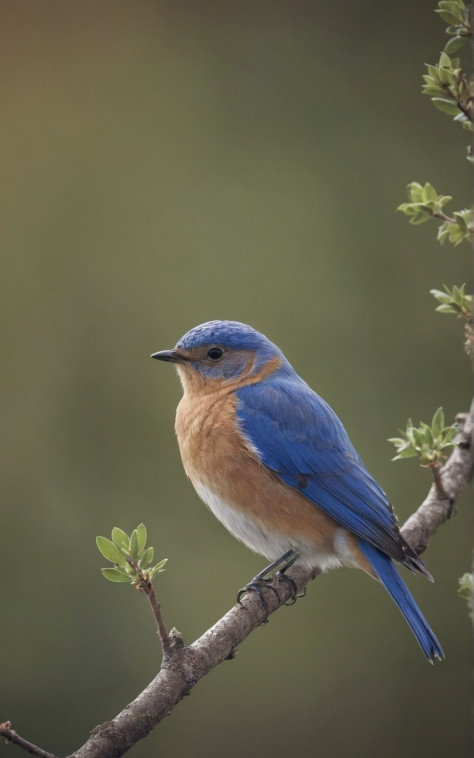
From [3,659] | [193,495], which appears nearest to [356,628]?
[193,495]

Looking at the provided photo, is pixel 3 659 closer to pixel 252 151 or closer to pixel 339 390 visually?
pixel 339 390

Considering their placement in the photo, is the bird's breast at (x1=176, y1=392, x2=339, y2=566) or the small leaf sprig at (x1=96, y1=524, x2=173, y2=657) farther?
the bird's breast at (x1=176, y1=392, x2=339, y2=566)

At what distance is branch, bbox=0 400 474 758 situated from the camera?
1.90 meters

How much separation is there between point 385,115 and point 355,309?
1428 mm

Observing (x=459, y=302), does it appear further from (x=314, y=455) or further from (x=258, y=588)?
(x=258, y=588)

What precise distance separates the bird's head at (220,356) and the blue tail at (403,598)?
2.71 feet

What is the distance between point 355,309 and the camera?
580 centimetres

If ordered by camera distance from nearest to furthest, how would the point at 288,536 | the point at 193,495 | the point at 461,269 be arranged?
1. the point at 288,536
2. the point at 193,495
3. the point at 461,269

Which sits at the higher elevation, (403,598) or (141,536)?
(141,536)

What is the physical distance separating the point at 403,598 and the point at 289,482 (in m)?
0.57

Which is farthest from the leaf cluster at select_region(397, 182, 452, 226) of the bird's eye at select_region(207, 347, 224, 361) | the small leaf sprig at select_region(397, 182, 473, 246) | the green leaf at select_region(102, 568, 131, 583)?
the bird's eye at select_region(207, 347, 224, 361)

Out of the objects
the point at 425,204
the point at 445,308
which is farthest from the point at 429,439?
the point at 425,204

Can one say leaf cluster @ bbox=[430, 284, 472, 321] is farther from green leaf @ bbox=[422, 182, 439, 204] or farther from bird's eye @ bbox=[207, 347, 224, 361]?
bird's eye @ bbox=[207, 347, 224, 361]

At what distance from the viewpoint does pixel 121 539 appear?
2.15 m
